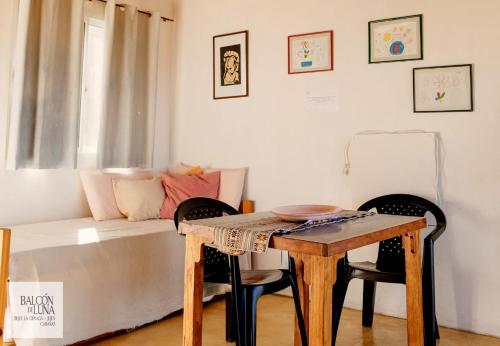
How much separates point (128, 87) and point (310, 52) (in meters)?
1.46

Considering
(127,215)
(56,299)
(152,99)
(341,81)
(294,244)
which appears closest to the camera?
(294,244)

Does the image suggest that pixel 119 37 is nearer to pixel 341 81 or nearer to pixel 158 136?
pixel 158 136

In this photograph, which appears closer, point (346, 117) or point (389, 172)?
point (389, 172)

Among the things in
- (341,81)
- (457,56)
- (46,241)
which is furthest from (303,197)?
(46,241)

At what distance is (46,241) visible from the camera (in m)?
2.53

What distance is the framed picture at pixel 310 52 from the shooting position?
3.31 metres

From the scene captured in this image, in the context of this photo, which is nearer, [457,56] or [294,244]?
[294,244]

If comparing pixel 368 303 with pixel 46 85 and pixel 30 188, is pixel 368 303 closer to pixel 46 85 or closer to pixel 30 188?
pixel 30 188

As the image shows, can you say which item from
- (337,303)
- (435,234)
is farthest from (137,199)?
(435,234)

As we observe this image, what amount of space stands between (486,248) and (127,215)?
2438mm

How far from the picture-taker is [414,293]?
2.13 meters

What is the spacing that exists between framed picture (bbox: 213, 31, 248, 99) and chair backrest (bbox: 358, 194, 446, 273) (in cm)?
149

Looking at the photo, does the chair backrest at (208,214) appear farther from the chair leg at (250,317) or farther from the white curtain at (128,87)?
the white curtain at (128,87)

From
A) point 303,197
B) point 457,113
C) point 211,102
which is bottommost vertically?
point 303,197
